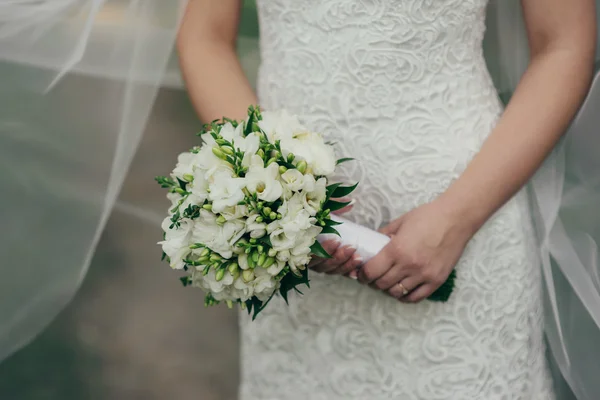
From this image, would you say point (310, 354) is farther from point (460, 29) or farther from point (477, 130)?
point (460, 29)

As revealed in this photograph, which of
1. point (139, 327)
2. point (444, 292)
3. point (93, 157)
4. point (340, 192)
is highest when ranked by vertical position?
point (340, 192)

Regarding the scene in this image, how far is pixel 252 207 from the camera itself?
2.04ft

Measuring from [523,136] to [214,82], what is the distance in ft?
1.48

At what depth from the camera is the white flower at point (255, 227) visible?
627mm

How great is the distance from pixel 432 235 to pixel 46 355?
1023 millimetres

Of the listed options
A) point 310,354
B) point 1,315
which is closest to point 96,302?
point 1,315

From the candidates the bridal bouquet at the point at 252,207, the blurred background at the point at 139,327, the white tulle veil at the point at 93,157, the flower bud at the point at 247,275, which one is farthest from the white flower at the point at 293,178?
the blurred background at the point at 139,327

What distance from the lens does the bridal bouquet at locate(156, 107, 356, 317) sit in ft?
2.06

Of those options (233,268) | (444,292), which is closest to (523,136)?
(444,292)

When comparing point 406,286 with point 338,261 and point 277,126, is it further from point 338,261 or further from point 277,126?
point 277,126

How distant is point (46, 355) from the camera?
1399 millimetres

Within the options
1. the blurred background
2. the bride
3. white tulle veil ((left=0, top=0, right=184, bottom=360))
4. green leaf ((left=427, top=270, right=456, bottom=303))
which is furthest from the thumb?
the blurred background

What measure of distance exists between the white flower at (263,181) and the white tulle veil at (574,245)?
0.50 meters

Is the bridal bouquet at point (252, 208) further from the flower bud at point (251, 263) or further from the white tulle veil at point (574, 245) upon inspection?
the white tulle veil at point (574, 245)
